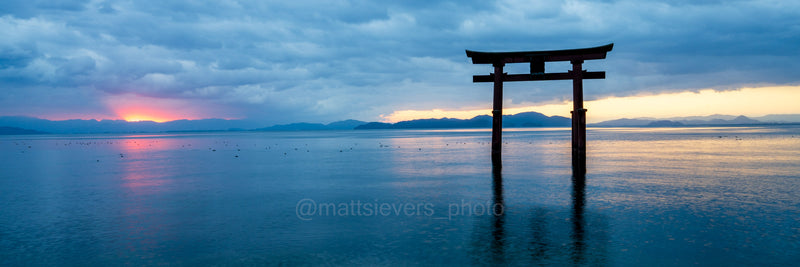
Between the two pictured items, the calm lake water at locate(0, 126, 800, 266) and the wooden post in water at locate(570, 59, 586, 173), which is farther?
the wooden post in water at locate(570, 59, 586, 173)

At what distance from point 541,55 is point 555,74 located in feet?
3.51

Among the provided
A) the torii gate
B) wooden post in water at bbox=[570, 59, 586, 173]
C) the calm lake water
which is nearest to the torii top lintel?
the torii gate

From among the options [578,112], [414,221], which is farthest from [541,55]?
[414,221]

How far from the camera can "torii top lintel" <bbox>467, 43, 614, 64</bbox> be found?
67.3 feet

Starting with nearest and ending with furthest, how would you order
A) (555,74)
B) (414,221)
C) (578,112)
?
(414,221) < (578,112) < (555,74)

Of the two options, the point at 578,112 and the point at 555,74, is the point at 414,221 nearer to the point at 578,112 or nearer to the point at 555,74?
the point at 578,112

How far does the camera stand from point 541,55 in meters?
21.1

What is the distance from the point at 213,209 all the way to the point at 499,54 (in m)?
Answer: 14.3

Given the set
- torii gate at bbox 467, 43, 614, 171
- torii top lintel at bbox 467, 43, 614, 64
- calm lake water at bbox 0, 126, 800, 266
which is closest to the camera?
calm lake water at bbox 0, 126, 800, 266

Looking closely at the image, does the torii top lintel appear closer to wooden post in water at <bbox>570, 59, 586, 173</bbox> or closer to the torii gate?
the torii gate

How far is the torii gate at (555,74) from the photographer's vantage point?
20.6 metres

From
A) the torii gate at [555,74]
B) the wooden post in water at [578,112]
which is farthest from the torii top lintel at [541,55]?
the wooden post in water at [578,112]

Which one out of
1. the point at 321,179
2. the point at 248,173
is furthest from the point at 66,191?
the point at 321,179

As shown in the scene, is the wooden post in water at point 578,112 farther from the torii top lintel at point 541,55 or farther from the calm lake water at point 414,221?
the calm lake water at point 414,221
